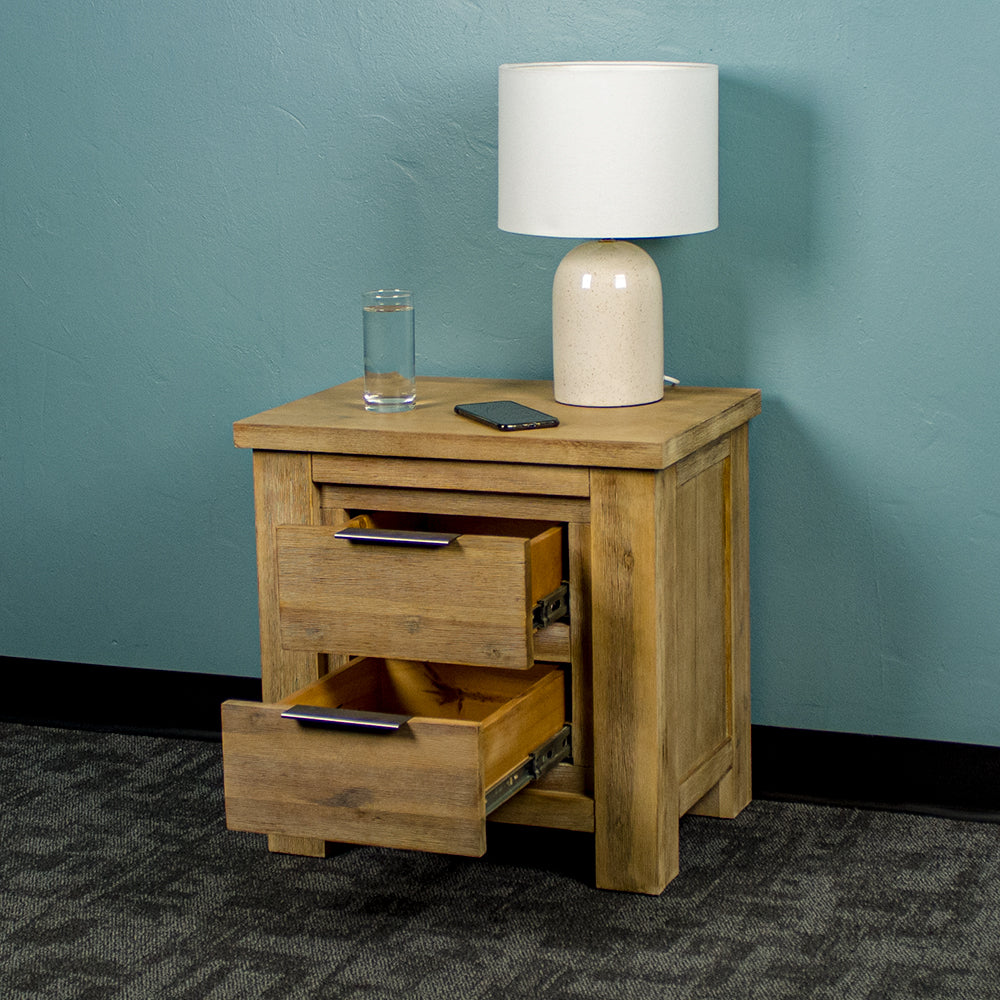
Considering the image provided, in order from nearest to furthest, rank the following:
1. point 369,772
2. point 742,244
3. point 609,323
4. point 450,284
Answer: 1. point 369,772
2. point 609,323
3. point 742,244
4. point 450,284

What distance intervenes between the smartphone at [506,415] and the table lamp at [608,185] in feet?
0.31

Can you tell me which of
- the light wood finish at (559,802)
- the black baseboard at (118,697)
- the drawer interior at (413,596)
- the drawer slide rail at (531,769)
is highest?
the drawer interior at (413,596)

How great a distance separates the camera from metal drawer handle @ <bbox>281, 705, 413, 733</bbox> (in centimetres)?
154

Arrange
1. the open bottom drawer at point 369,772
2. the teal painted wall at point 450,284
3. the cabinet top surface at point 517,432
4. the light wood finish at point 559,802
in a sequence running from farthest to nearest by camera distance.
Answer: the teal painted wall at point 450,284, the light wood finish at point 559,802, the cabinet top surface at point 517,432, the open bottom drawer at point 369,772

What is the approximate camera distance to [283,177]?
2.16 m

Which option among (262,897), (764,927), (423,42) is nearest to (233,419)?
(423,42)

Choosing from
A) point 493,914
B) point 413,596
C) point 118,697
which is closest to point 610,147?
point 413,596

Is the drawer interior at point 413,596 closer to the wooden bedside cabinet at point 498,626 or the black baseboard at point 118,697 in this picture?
the wooden bedside cabinet at point 498,626

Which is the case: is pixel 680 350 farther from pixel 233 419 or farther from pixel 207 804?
pixel 207 804

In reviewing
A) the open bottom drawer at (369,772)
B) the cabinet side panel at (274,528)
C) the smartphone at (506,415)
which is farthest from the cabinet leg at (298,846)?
Answer: the smartphone at (506,415)

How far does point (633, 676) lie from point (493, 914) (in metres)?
0.33

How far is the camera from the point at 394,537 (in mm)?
1616

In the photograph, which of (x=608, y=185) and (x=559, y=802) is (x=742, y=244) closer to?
(x=608, y=185)

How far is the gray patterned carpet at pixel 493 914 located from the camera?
1.59 meters
